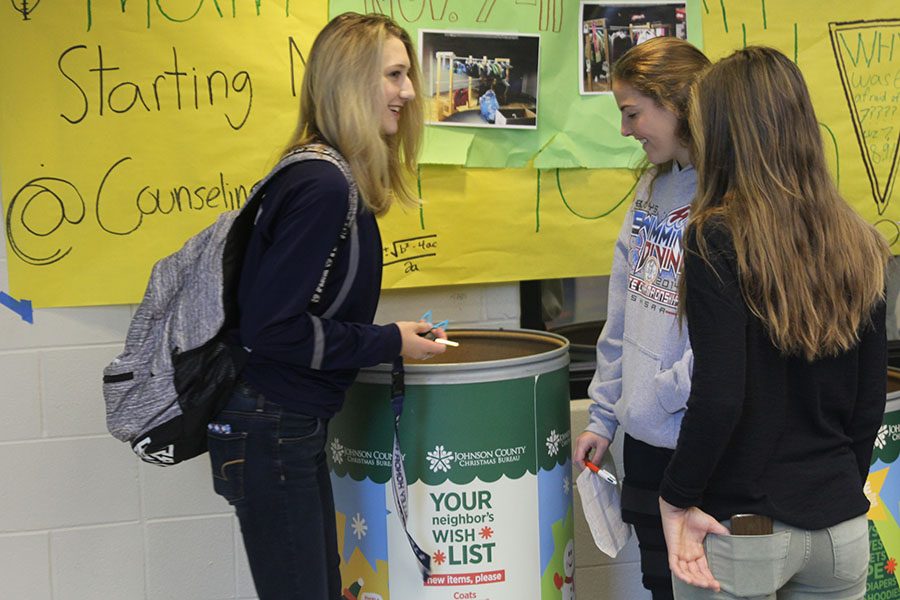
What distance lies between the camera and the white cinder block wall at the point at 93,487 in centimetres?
215

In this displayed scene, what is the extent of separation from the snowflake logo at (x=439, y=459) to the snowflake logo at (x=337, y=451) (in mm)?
177

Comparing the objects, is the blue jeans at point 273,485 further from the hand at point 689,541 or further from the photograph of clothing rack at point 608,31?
the photograph of clothing rack at point 608,31

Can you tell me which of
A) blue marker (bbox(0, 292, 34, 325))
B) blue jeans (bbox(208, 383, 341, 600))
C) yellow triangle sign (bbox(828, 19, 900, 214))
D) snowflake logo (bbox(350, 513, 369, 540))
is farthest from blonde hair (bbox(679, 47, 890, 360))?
blue marker (bbox(0, 292, 34, 325))

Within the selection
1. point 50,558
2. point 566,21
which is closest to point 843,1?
point 566,21

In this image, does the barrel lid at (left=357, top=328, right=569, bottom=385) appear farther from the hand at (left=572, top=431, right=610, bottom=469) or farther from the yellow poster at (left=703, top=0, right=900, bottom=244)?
the yellow poster at (left=703, top=0, right=900, bottom=244)

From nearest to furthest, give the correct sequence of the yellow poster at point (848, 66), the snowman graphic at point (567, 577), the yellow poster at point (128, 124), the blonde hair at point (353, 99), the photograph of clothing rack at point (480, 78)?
the blonde hair at point (353, 99) < the snowman graphic at point (567, 577) < the yellow poster at point (128, 124) < the photograph of clothing rack at point (480, 78) < the yellow poster at point (848, 66)

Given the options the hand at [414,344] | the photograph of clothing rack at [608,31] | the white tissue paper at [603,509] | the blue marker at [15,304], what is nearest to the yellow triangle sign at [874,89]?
the photograph of clothing rack at [608,31]

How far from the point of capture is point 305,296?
4.93 feet

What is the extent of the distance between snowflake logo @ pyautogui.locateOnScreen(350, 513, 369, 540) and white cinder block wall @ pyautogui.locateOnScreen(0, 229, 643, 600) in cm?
57

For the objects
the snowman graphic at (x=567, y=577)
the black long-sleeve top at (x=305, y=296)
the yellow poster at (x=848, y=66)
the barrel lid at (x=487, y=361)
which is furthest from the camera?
the yellow poster at (x=848, y=66)

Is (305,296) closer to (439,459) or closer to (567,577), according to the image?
(439,459)

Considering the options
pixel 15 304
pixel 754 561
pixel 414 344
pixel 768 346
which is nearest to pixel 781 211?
pixel 768 346

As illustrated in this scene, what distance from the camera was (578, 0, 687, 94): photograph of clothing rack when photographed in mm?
2266

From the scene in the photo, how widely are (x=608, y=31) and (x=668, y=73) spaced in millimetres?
642
